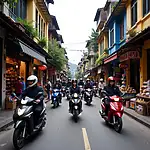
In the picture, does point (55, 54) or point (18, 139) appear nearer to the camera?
point (18, 139)

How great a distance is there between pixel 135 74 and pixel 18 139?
545 inches

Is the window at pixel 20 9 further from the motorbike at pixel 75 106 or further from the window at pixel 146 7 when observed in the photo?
the window at pixel 146 7

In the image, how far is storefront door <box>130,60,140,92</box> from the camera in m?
17.1

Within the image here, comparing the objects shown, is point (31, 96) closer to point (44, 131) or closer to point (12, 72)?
point (44, 131)

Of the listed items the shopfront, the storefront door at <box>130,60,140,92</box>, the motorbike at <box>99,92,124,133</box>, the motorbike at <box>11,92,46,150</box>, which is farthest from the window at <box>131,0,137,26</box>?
the motorbike at <box>11,92,46,150</box>

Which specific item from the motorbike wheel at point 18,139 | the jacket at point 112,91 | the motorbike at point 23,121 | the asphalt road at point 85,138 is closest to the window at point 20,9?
the jacket at point 112,91

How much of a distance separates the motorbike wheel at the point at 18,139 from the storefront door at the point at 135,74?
13092 mm

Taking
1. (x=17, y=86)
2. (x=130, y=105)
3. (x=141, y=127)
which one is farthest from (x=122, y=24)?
(x=141, y=127)

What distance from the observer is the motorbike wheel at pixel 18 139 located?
5258 mm

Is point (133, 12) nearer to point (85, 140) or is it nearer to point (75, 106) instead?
point (75, 106)

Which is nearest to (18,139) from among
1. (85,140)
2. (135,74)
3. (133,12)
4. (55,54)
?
(85,140)

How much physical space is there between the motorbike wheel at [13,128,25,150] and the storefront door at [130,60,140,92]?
13092mm

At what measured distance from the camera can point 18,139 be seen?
5.44 metres

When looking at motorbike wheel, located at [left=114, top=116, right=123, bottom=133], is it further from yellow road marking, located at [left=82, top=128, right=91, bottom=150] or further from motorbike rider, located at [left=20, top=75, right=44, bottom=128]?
motorbike rider, located at [left=20, top=75, right=44, bottom=128]
